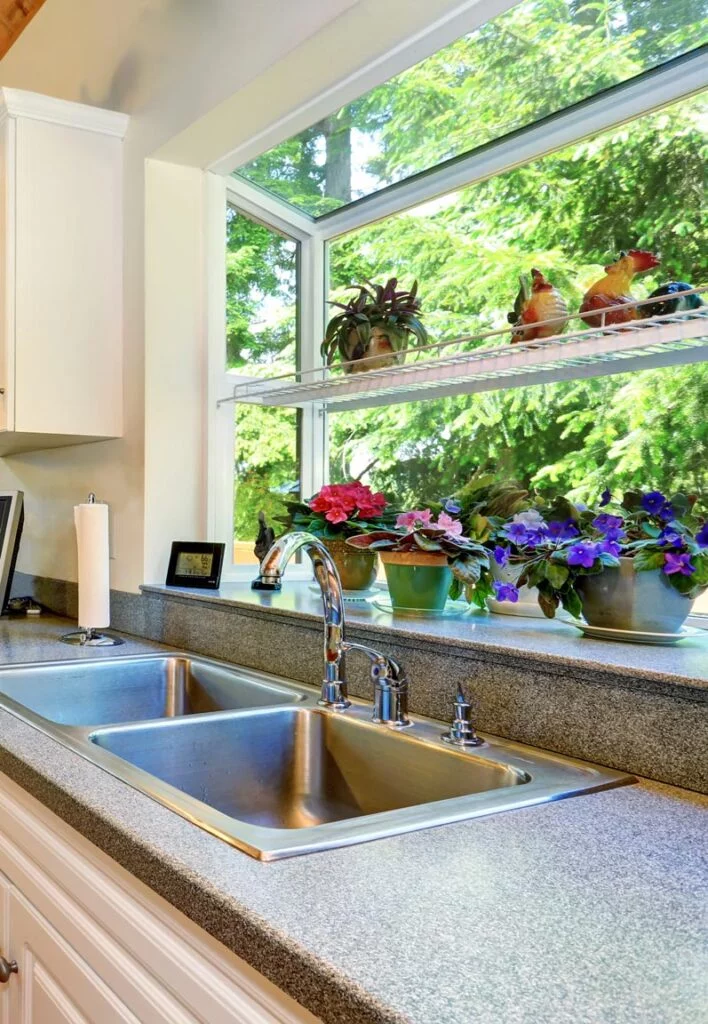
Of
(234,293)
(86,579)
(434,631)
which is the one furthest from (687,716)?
(234,293)

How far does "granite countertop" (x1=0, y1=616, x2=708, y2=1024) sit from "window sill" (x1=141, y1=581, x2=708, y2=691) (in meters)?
0.14

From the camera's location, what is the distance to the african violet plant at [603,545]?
1.22 m

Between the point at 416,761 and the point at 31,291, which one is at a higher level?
the point at 31,291

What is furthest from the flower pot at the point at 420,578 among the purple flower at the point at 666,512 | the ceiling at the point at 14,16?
the ceiling at the point at 14,16

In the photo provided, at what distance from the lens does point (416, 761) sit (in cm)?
125

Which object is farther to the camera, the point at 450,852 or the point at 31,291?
the point at 31,291

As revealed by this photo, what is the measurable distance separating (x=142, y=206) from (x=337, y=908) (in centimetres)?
195

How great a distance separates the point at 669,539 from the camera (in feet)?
4.01

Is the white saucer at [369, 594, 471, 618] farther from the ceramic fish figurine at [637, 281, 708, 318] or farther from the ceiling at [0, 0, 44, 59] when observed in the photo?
the ceiling at [0, 0, 44, 59]

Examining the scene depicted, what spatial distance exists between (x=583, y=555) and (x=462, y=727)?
0.30 meters

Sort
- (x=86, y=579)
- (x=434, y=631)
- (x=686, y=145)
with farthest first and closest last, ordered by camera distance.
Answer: (x=86, y=579)
(x=686, y=145)
(x=434, y=631)

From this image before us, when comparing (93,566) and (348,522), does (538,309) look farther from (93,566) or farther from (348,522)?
(93,566)

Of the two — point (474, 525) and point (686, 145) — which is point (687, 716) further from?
point (686, 145)

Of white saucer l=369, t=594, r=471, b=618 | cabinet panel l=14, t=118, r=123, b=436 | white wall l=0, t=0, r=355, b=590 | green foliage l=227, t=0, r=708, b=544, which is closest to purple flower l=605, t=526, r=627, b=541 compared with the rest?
green foliage l=227, t=0, r=708, b=544
